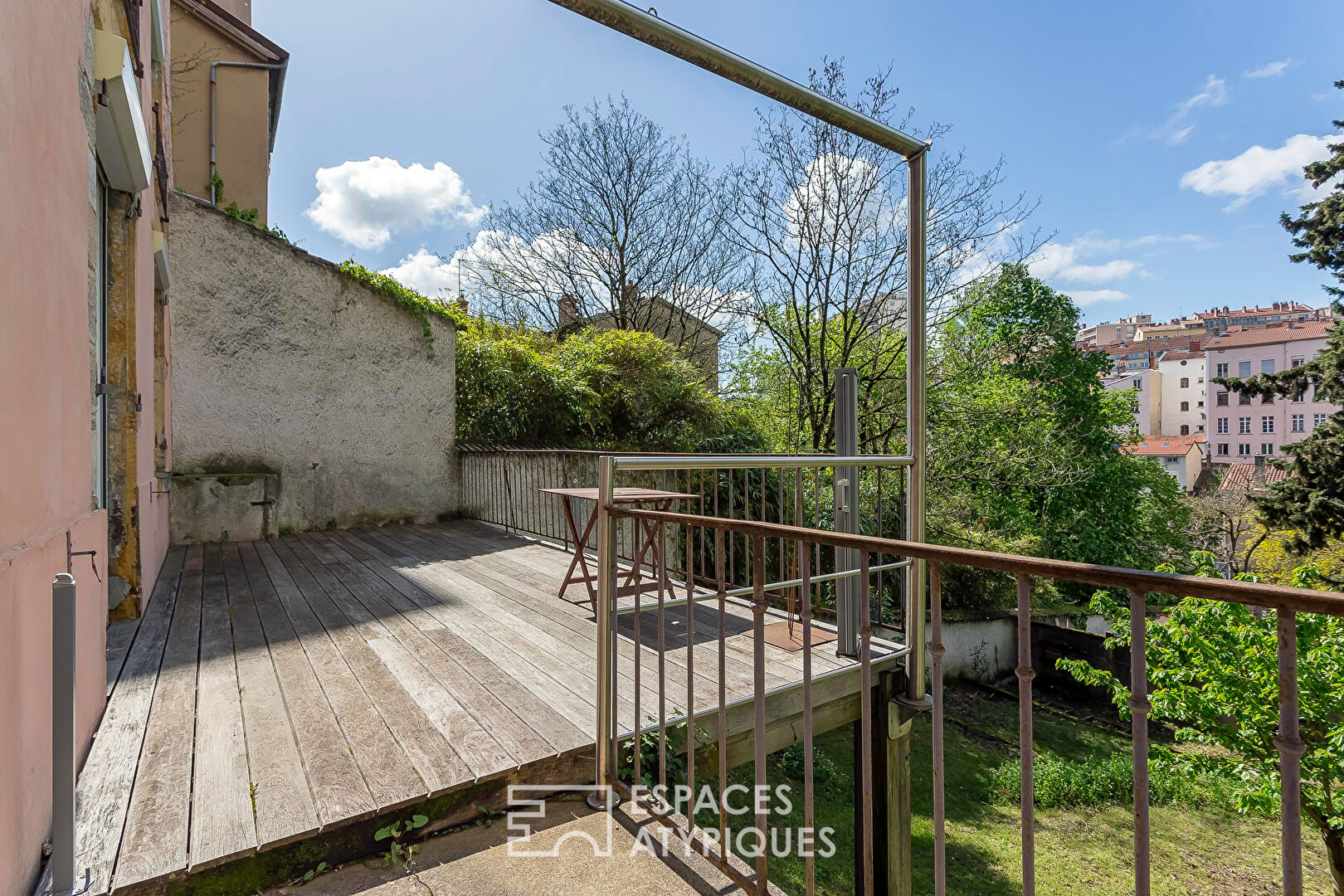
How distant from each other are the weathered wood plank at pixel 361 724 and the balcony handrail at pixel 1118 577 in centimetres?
140

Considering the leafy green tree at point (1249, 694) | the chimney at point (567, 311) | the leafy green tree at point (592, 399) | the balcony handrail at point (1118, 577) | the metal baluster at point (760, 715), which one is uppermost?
the chimney at point (567, 311)

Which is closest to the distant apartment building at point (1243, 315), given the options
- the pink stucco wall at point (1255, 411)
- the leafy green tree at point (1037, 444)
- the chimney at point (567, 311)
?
the pink stucco wall at point (1255, 411)

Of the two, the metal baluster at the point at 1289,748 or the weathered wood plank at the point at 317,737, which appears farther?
the weathered wood plank at the point at 317,737

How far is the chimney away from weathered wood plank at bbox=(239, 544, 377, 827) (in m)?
10.4

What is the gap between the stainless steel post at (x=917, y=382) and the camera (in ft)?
9.11

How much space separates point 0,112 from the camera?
133cm

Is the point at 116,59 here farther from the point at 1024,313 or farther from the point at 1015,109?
the point at 1024,313

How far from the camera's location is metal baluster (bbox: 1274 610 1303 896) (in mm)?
781

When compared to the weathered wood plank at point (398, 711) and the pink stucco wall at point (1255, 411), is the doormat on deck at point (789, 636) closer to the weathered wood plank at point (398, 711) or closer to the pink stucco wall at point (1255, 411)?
the weathered wood plank at point (398, 711)

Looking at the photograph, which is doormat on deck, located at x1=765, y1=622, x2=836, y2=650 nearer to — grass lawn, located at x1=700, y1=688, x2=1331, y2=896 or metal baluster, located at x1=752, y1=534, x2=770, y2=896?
grass lawn, located at x1=700, y1=688, x2=1331, y2=896

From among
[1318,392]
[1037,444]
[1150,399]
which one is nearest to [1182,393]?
[1150,399]

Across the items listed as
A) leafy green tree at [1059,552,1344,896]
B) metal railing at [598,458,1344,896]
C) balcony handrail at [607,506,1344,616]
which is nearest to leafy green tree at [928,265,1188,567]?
leafy green tree at [1059,552,1344,896]

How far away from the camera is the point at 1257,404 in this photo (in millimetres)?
41125

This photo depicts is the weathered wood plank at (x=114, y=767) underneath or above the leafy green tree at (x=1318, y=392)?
underneath
